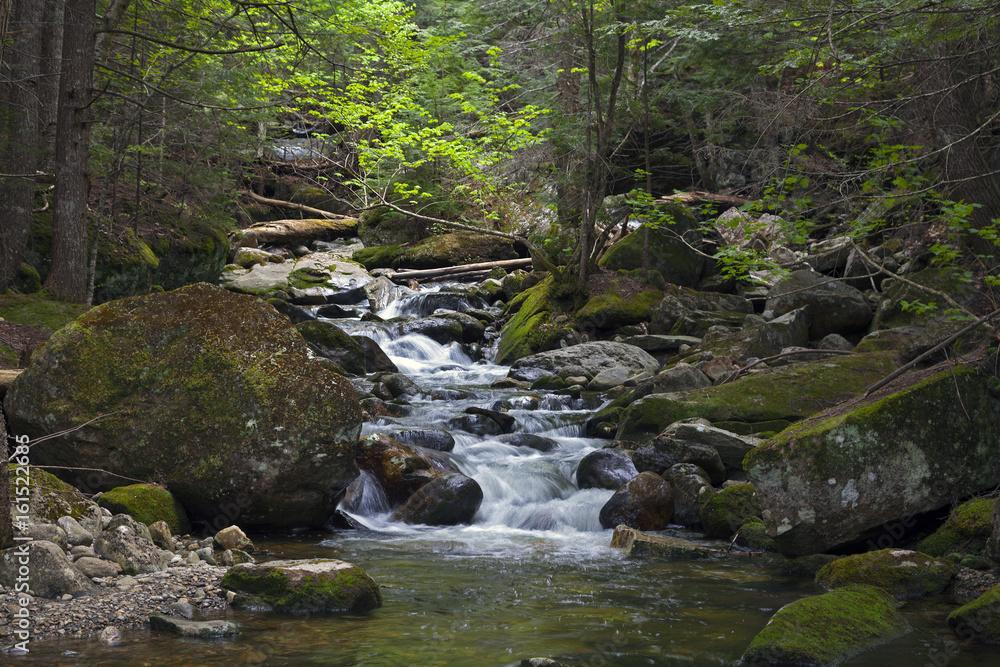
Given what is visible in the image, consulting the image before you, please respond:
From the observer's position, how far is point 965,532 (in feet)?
18.0

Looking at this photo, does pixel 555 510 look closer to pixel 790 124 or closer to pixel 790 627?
pixel 790 627

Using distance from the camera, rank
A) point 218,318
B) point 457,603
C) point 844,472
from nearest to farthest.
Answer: point 457,603 < point 844,472 < point 218,318

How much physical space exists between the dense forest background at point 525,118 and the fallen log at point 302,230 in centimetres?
120

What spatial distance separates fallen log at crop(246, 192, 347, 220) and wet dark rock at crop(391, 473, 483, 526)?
64.0 feet

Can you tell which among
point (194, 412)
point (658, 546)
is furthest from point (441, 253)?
point (658, 546)

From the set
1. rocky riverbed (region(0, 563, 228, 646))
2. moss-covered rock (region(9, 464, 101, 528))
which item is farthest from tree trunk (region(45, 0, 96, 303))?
rocky riverbed (region(0, 563, 228, 646))

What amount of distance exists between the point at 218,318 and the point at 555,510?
391 cm

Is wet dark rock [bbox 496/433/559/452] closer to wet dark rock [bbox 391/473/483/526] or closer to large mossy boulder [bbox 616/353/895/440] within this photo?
large mossy boulder [bbox 616/353/895/440]

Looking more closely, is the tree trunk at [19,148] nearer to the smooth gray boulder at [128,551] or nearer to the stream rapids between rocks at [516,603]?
the smooth gray boulder at [128,551]

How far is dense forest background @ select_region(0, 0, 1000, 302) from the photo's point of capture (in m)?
6.80

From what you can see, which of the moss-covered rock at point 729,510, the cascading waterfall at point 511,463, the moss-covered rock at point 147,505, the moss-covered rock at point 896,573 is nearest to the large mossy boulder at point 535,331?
the cascading waterfall at point 511,463

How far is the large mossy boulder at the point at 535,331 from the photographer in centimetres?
1456

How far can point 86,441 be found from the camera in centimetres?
621

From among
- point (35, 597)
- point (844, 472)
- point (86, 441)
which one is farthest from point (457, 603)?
point (86, 441)
